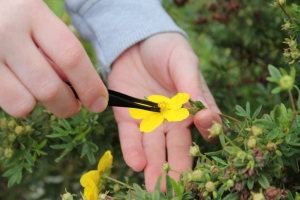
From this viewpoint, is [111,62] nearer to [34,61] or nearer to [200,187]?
[34,61]

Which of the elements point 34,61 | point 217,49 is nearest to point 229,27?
point 217,49

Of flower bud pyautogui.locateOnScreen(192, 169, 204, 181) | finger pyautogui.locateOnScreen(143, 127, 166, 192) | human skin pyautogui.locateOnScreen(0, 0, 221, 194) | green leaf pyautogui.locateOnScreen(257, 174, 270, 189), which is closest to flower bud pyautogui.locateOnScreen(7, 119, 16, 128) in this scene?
human skin pyautogui.locateOnScreen(0, 0, 221, 194)

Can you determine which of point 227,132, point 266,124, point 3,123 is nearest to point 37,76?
point 3,123

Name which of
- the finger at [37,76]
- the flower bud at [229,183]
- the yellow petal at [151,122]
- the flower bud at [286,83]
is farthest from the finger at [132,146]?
the flower bud at [286,83]

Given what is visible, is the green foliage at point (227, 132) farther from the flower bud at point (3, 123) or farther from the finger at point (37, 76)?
the finger at point (37, 76)

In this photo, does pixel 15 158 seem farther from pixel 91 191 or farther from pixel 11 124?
pixel 91 191

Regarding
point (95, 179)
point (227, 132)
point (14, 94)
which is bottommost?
point (227, 132)
